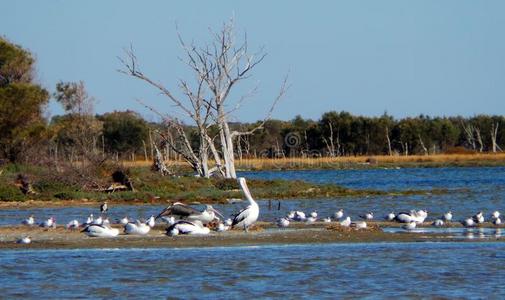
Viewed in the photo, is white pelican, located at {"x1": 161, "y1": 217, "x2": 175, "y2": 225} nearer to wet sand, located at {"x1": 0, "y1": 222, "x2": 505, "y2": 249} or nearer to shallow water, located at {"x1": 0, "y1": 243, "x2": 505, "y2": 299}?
wet sand, located at {"x1": 0, "y1": 222, "x2": 505, "y2": 249}

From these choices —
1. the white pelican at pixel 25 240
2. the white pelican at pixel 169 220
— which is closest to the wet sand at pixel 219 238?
the white pelican at pixel 25 240

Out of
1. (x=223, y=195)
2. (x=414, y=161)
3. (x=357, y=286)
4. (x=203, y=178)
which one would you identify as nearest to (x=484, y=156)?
(x=414, y=161)

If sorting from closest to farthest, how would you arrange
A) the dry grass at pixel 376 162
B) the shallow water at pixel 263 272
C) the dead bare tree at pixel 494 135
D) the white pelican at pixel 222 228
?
the shallow water at pixel 263 272 < the white pelican at pixel 222 228 < the dry grass at pixel 376 162 < the dead bare tree at pixel 494 135

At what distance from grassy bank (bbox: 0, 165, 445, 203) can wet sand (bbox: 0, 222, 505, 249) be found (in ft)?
39.8

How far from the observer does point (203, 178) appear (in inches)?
1609

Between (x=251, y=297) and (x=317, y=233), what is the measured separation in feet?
23.6

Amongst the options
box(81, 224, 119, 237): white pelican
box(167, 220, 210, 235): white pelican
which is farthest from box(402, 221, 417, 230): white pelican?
box(81, 224, 119, 237): white pelican

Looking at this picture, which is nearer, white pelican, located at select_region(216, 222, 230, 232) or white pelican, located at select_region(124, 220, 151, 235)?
white pelican, located at select_region(124, 220, 151, 235)

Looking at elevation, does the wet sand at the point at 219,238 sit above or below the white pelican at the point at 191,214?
below

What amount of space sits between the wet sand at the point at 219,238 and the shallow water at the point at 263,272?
25.4 inches

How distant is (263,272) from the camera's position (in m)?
15.3

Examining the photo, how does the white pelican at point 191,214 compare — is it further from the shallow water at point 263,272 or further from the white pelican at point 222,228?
the shallow water at point 263,272

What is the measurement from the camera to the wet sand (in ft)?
60.8

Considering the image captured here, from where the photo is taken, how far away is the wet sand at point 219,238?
18.5 metres
